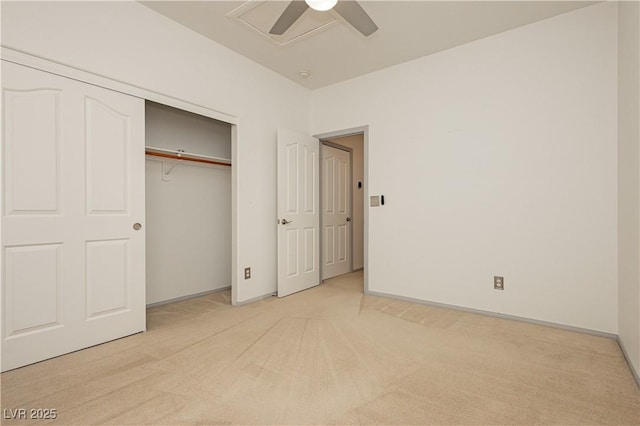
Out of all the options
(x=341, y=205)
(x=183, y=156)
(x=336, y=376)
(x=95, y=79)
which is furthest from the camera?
(x=341, y=205)

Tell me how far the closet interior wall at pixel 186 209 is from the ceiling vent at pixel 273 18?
1144mm

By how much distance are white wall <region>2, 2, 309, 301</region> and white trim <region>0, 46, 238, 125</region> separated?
35 millimetres

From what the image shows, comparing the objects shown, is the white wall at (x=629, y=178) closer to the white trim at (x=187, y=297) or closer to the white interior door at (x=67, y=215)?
the white interior door at (x=67, y=215)

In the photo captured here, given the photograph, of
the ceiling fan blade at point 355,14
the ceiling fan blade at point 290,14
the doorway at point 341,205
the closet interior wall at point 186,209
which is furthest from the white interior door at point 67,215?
the doorway at point 341,205

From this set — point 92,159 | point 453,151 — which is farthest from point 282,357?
point 453,151

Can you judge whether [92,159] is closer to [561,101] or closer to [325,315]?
[325,315]

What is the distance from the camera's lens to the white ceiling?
2582 mm

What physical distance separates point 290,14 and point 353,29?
91 centimetres

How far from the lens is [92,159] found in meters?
2.33

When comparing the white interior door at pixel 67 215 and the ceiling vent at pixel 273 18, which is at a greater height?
the ceiling vent at pixel 273 18

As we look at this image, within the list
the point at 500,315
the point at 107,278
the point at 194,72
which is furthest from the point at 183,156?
the point at 500,315

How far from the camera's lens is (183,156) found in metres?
3.43

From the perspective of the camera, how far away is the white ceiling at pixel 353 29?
2582mm

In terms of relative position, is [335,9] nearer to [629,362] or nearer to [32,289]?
[32,289]
